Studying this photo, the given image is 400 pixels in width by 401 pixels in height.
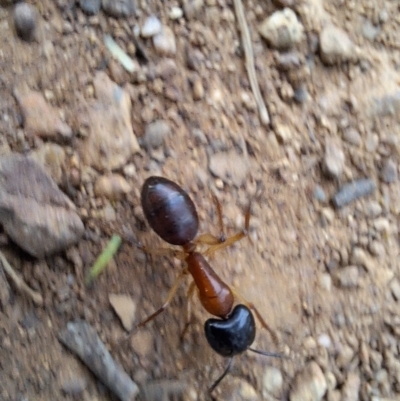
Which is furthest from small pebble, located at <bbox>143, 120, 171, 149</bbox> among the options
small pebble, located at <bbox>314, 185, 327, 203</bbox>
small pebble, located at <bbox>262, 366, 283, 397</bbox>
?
small pebble, located at <bbox>262, 366, 283, 397</bbox>

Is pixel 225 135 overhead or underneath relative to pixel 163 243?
overhead

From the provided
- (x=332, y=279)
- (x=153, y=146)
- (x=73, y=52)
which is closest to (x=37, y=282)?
(x=153, y=146)

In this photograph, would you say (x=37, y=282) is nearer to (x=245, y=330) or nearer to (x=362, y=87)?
(x=245, y=330)

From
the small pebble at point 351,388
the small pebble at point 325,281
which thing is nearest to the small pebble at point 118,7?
the small pebble at point 325,281

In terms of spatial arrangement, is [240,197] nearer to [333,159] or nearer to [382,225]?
[333,159]

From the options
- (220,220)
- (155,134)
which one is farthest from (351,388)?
(155,134)

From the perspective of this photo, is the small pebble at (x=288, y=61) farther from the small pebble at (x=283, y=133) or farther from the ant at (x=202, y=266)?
the ant at (x=202, y=266)

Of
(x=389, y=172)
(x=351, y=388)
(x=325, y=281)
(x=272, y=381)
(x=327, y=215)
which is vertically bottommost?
(x=351, y=388)
